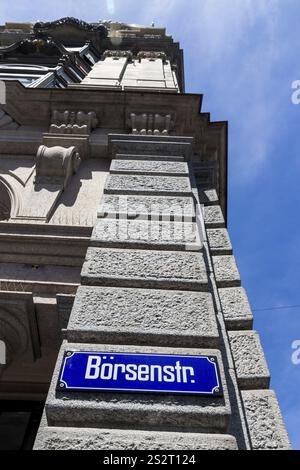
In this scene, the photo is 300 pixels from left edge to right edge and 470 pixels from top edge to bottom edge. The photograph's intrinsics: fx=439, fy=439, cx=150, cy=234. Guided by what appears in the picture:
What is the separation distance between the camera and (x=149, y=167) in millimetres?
7008

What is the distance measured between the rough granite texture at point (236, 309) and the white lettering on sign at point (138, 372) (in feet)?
4.21

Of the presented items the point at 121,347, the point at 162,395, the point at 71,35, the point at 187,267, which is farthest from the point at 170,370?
the point at 71,35

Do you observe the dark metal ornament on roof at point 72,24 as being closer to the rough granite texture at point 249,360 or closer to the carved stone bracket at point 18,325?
the carved stone bracket at point 18,325

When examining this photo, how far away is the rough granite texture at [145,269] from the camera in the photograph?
176 inches

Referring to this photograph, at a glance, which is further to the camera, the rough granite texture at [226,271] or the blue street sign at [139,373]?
the rough granite texture at [226,271]

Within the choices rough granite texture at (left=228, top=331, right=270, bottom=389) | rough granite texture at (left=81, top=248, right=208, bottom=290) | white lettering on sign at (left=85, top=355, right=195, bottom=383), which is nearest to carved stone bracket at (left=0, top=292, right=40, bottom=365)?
rough granite texture at (left=81, top=248, right=208, bottom=290)

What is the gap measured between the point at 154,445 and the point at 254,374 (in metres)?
1.43

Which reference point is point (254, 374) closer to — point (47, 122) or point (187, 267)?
point (187, 267)

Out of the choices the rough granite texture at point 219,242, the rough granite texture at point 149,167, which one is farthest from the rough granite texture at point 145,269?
the rough granite texture at point 149,167

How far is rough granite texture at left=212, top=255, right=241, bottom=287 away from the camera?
520 centimetres

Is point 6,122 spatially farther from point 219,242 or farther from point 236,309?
point 236,309

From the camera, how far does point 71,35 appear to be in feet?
96.7

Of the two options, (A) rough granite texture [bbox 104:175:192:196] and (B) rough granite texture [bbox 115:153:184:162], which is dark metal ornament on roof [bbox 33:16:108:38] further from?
(A) rough granite texture [bbox 104:175:192:196]

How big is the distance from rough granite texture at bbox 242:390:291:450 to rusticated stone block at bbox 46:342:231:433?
448 mm
